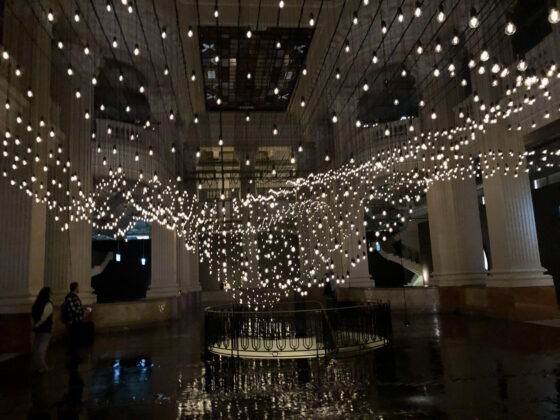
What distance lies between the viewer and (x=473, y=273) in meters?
14.4

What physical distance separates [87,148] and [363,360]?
9.61 metres

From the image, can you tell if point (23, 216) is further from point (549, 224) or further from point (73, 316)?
point (549, 224)

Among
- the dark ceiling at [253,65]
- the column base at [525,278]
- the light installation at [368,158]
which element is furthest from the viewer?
the dark ceiling at [253,65]

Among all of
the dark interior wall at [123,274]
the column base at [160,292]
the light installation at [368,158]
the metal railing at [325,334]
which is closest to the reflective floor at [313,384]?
the metal railing at [325,334]

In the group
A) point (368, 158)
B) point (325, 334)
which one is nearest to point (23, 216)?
point (325, 334)

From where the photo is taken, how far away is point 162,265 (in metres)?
17.3

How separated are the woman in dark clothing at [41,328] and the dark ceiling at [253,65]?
31.4 feet

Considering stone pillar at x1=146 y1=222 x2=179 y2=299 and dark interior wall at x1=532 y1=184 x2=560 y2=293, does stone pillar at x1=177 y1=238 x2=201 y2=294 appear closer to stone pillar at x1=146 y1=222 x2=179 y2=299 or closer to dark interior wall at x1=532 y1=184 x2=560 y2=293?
stone pillar at x1=146 y1=222 x2=179 y2=299

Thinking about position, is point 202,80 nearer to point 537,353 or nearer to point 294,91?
point 294,91

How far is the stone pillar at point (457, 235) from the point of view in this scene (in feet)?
47.6

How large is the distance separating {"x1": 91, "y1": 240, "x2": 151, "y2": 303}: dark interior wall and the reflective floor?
53.5 ft

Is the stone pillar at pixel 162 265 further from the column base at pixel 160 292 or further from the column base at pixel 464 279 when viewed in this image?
the column base at pixel 464 279

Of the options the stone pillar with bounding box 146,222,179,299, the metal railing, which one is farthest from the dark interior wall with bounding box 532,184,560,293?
the stone pillar with bounding box 146,222,179,299

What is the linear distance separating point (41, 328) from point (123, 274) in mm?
18554
